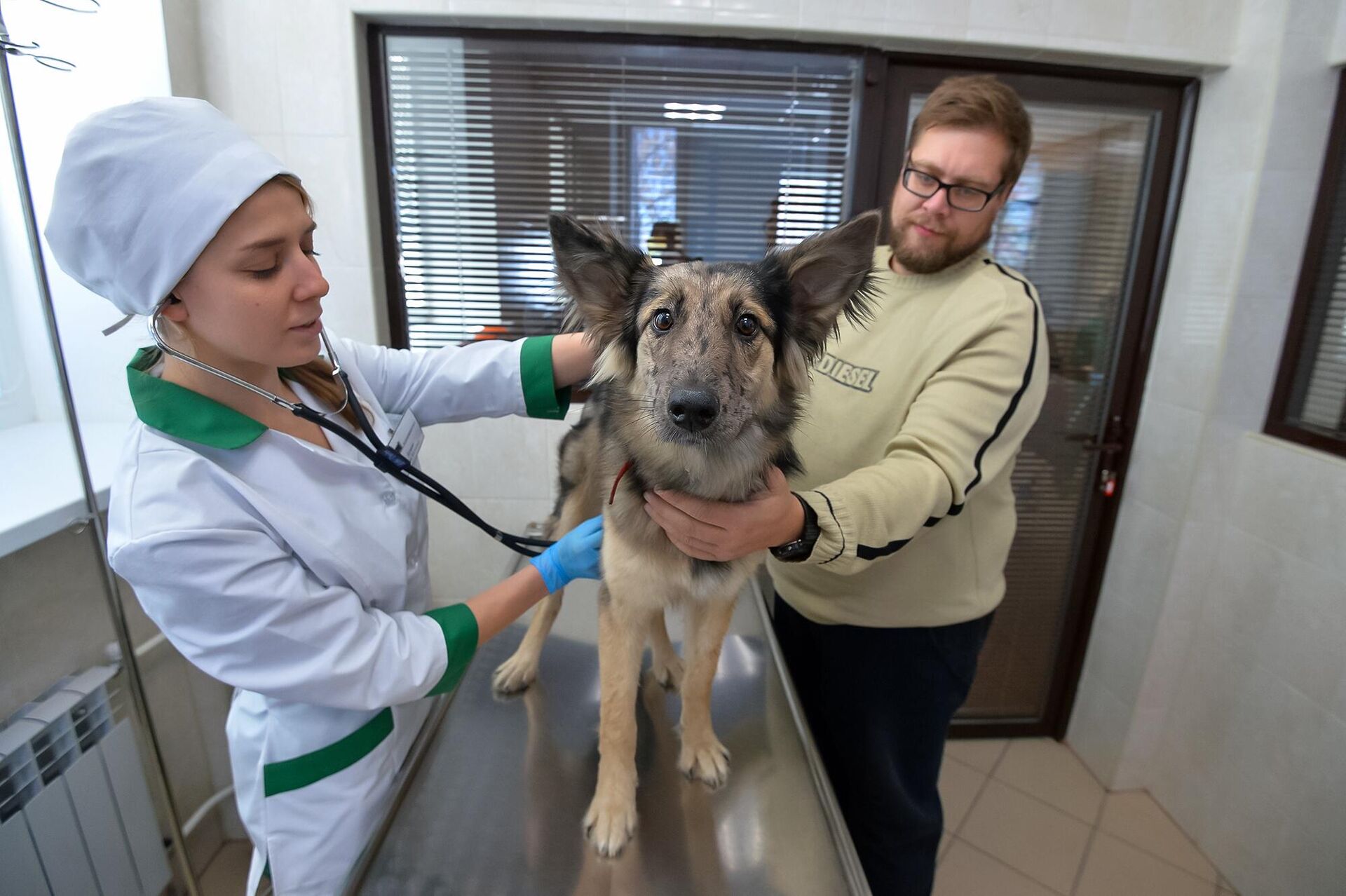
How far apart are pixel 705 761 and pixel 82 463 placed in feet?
5.73

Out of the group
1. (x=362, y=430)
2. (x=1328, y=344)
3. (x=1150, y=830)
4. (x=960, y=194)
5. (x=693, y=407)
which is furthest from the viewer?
(x=1150, y=830)

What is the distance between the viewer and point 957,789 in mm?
3006

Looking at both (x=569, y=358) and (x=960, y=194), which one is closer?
(x=960, y=194)

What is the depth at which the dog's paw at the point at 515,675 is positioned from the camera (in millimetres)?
1645

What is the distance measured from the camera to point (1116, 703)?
2986mm

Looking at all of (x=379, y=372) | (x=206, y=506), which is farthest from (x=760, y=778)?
(x=379, y=372)

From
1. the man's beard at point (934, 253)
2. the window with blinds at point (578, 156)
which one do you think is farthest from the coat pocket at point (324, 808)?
the window with blinds at point (578, 156)

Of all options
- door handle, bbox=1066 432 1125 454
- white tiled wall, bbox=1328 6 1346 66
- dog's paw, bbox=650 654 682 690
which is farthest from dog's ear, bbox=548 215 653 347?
white tiled wall, bbox=1328 6 1346 66

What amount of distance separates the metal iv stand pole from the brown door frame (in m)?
2.57

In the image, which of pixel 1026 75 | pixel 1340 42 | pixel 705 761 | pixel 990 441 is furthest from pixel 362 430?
pixel 1340 42

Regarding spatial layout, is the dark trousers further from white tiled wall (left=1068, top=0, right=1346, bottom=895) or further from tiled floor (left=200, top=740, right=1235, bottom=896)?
white tiled wall (left=1068, top=0, right=1346, bottom=895)

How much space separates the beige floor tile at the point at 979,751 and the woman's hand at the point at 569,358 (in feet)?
9.27

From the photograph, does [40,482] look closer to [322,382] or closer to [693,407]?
[322,382]

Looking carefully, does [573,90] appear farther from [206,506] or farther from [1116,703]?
[1116,703]
